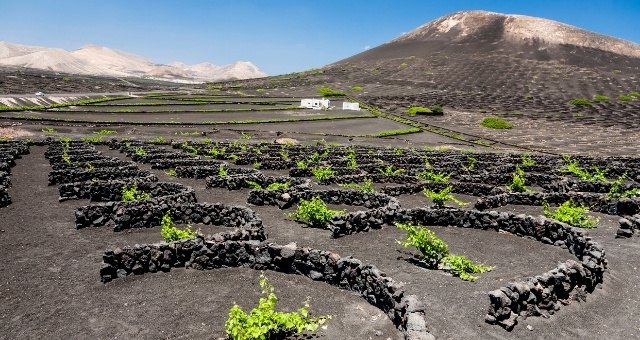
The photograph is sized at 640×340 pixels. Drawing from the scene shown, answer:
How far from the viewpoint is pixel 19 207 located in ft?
88.5

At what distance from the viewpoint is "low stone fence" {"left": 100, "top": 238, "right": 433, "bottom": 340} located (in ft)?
51.2

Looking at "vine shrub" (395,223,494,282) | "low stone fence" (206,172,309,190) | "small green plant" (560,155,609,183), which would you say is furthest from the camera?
"small green plant" (560,155,609,183)

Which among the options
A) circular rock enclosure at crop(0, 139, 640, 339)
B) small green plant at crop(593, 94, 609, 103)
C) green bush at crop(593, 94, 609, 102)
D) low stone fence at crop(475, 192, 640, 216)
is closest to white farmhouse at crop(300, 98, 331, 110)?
circular rock enclosure at crop(0, 139, 640, 339)

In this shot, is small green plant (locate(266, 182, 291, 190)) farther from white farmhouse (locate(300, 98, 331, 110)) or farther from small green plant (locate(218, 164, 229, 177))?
white farmhouse (locate(300, 98, 331, 110))

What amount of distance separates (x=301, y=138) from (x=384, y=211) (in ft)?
183

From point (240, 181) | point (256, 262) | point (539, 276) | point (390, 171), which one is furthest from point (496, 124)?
point (256, 262)

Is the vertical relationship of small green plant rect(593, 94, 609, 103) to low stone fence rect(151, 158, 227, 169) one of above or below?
above

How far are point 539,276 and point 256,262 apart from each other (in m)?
10.0

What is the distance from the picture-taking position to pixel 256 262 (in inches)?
718

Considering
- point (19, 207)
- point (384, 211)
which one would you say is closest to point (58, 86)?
point (19, 207)

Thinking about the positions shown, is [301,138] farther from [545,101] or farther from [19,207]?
[545,101]

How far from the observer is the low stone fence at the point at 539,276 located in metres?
13.8

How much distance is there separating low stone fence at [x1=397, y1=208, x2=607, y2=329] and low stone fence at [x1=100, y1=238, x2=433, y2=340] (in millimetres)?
3401

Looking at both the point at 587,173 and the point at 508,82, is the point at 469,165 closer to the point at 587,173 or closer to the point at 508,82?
the point at 587,173
